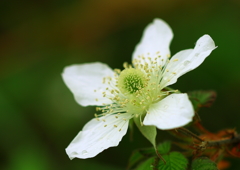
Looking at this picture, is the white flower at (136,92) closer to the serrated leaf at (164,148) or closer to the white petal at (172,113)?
the white petal at (172,113)

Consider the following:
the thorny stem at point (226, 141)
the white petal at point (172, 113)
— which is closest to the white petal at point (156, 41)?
the white petal at point (172, 113)

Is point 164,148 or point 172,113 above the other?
point 172,113

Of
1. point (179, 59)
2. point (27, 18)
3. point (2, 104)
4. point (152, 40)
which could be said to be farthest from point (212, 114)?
point (27, 18)

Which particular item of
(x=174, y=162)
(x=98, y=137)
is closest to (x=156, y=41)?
(x=98, y=137)

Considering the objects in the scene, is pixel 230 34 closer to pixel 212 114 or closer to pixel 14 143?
pixel 212 114

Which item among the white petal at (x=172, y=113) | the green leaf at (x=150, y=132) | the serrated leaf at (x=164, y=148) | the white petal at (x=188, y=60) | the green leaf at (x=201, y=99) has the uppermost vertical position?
the white petal at (x=188, y=60)

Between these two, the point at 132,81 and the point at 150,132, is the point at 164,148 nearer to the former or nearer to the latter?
the point at 150,132
